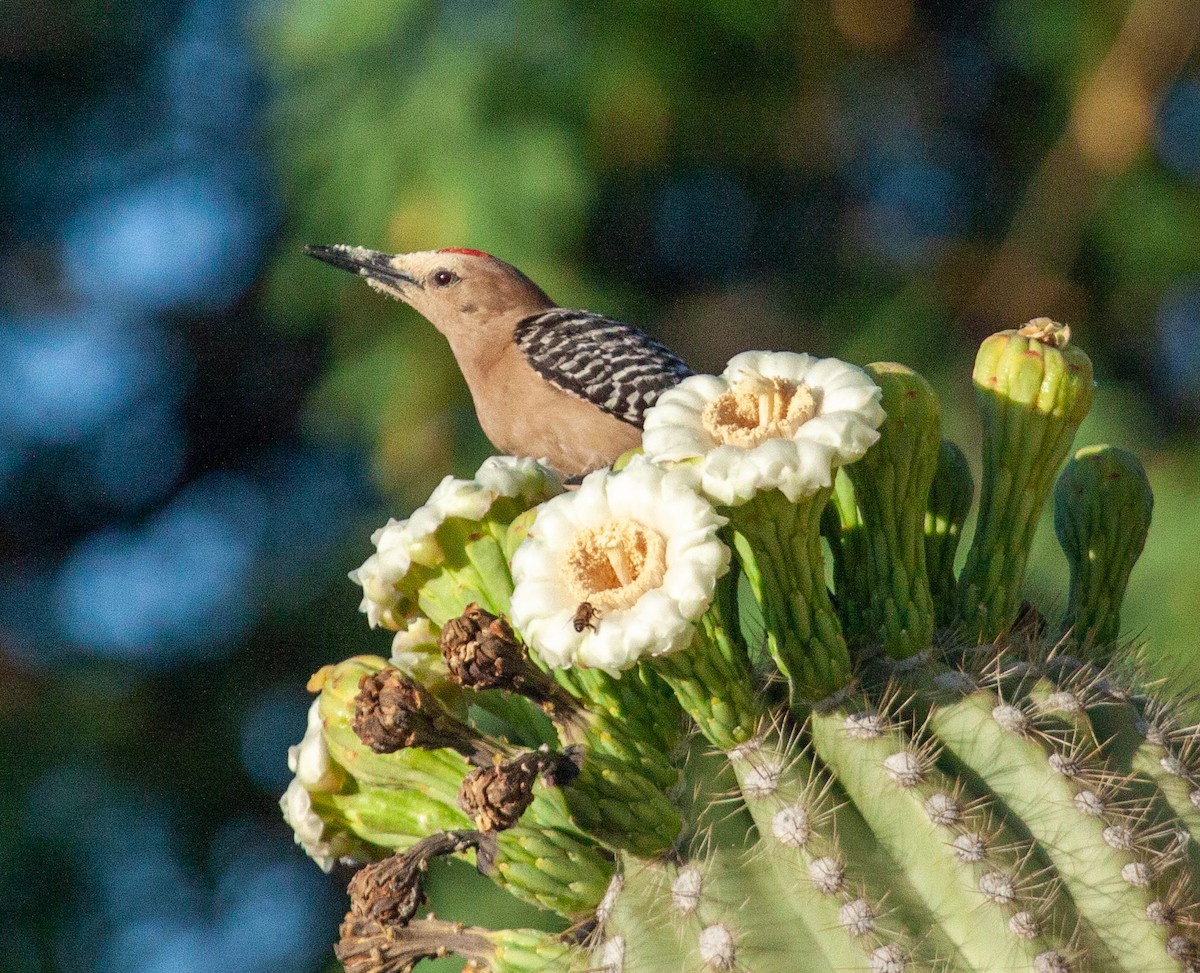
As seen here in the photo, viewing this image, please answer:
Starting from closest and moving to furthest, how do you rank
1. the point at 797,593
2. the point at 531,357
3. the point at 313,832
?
→ 1. the point at 797,593
2. the point at 313,832
3. the point at 531,357

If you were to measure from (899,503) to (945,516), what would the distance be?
233mm

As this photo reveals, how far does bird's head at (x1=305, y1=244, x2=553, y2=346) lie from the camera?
12.4 ft

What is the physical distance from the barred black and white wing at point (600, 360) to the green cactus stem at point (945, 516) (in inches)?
55.0

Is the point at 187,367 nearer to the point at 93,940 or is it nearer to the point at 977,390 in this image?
the point at 93,940

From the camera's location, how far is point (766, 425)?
1.75 meters

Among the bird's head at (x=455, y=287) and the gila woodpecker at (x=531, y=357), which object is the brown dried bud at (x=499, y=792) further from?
the bird's head at (x=455, y=287)

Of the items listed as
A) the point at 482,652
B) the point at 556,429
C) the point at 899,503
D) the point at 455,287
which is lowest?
the point at 556,429

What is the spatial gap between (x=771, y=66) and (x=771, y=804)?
4.40 metres

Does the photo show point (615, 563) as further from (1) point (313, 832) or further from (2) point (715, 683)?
(1) point (313, 832)

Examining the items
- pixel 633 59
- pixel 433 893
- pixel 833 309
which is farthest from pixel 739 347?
pixel 433 893

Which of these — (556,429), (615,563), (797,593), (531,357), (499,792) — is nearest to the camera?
(499,792)

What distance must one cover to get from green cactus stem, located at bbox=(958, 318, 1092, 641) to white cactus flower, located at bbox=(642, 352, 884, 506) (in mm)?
299

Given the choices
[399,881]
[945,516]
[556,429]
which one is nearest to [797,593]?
[945,516]

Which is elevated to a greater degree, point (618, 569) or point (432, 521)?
point (618, 569)
